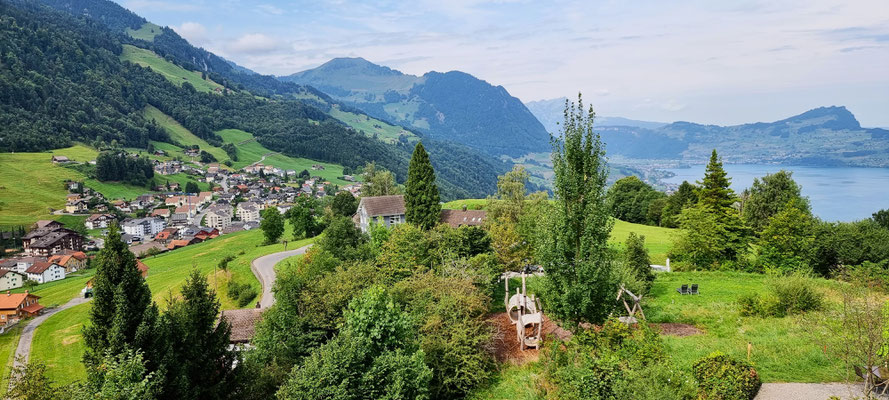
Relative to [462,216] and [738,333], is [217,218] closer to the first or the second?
[462,216]

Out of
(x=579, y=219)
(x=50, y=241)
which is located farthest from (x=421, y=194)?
(x=50, y=241)

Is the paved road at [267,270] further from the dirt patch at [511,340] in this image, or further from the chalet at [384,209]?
the dirt patch at [511,340]

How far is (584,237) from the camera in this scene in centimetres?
1406

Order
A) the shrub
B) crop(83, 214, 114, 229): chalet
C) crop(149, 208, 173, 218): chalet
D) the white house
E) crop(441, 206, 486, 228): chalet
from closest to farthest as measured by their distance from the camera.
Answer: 1. the shrub
2. crop(441, 206, 486, 228): chalet
3. crop(83, 214, 114, 229): chalet
4. the white house
5. crop(149, 208, 173, 218): chalet

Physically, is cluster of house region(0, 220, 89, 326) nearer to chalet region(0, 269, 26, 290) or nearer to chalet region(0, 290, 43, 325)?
chalet region(0, 269, 26, 290)

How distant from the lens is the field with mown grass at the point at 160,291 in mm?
41344

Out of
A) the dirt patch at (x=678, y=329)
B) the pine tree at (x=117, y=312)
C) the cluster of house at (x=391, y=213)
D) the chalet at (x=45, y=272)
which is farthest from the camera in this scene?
the chalet at (x=45, y=272)

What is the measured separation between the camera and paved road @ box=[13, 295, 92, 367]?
44562mm

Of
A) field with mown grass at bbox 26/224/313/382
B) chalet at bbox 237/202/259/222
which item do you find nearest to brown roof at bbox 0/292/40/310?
field with mown grass at bbox 26/224/313/382

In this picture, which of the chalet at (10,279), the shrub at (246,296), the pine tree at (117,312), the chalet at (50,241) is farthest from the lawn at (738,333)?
the chalet at (50,241)

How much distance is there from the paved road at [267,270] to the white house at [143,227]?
96.8 meters

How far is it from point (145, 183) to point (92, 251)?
60.2m

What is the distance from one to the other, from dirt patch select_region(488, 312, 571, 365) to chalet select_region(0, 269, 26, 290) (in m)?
107

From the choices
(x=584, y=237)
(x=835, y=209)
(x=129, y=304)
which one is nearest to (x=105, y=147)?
(x=129, y=304)
